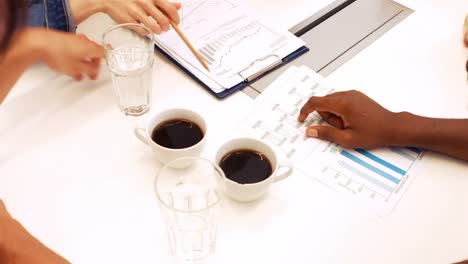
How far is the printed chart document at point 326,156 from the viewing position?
0.90 meters

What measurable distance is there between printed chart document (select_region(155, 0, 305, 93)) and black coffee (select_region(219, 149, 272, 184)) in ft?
0.68

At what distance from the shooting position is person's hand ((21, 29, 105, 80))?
884mm

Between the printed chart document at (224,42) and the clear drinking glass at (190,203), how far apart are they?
0.26 meters

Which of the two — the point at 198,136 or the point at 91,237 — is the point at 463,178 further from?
the point at 91,237

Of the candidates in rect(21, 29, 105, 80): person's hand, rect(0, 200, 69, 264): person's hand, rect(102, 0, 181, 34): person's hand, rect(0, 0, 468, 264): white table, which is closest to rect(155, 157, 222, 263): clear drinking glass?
rect(0, 0, 468, 264): white table

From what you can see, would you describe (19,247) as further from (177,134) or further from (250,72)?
(250,72)

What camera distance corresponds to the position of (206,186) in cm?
83

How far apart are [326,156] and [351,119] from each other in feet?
0.29

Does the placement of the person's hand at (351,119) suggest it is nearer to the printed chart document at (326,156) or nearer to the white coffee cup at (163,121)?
the printed chart document at (326,156)

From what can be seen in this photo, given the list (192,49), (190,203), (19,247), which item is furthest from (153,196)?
(192,49)

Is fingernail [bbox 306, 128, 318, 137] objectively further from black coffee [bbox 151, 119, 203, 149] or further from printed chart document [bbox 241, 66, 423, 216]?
black coffee [bbox 151, 119, 203, 149]

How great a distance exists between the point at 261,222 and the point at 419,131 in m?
0.34

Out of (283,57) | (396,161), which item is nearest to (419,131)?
(396,161)

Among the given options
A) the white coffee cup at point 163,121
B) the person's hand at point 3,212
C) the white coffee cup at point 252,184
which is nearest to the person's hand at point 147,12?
the white coffee cup at point 163,121
